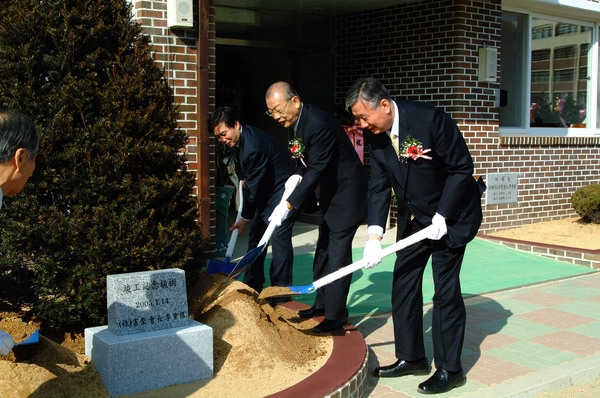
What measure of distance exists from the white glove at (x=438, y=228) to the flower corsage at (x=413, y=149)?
39cm

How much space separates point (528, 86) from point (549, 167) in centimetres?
132

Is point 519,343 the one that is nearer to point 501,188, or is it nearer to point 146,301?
point 146,301

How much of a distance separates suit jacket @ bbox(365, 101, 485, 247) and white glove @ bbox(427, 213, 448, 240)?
0.14ft

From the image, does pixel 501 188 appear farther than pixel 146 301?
Yes

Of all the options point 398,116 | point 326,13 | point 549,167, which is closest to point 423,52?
point 326,13

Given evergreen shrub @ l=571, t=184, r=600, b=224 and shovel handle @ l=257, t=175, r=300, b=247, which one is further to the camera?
evergreen shrub @ l=571, t=184, r=600, b=224

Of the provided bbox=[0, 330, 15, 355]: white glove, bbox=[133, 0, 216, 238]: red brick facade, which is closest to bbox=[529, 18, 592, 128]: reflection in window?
bbox=[133, 0, 216, 238]: red brick facade

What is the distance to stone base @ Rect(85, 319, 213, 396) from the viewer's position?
4.02 metres

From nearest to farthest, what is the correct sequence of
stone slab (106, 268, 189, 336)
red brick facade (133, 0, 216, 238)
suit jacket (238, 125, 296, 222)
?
stone slab (106, 268, 189, 336) < suit jacket (238, 125, 296, 222) < red brick facade (133, 0, 216, 238)

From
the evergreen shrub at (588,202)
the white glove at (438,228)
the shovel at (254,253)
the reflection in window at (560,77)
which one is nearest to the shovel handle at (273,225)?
the shovel at (254,253)

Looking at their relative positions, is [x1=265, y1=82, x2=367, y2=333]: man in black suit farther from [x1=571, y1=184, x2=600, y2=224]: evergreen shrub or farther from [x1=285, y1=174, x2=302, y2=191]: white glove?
[x1=571, y1=184, x2=600, y2=224]: evergreen shrub

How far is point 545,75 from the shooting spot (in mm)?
11891

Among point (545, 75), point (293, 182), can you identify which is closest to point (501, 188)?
point (545, 75)

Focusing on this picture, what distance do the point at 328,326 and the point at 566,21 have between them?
888cm
